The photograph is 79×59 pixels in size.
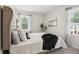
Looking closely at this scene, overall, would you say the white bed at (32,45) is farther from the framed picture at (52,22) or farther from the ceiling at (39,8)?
the ceiling at (39,8)

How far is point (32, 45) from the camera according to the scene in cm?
158

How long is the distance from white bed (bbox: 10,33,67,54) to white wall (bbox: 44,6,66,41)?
0.09 metres

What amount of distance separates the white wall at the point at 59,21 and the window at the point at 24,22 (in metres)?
0.26

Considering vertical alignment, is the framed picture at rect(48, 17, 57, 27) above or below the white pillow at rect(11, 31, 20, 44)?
above

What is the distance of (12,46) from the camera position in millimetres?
1527

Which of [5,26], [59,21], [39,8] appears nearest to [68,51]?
[59,21]

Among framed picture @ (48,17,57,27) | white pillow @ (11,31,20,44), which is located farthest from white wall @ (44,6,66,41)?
white pillow @ (11,31,20,44)

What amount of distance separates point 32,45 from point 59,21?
525 mm

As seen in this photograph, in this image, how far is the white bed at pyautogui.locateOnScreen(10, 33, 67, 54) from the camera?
1541 mm

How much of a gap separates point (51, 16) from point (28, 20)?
34 cm

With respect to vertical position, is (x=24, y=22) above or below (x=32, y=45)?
above

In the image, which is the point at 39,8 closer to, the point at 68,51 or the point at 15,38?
→ the point at 15,38

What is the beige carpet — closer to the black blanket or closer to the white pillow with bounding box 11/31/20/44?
the black blanket
